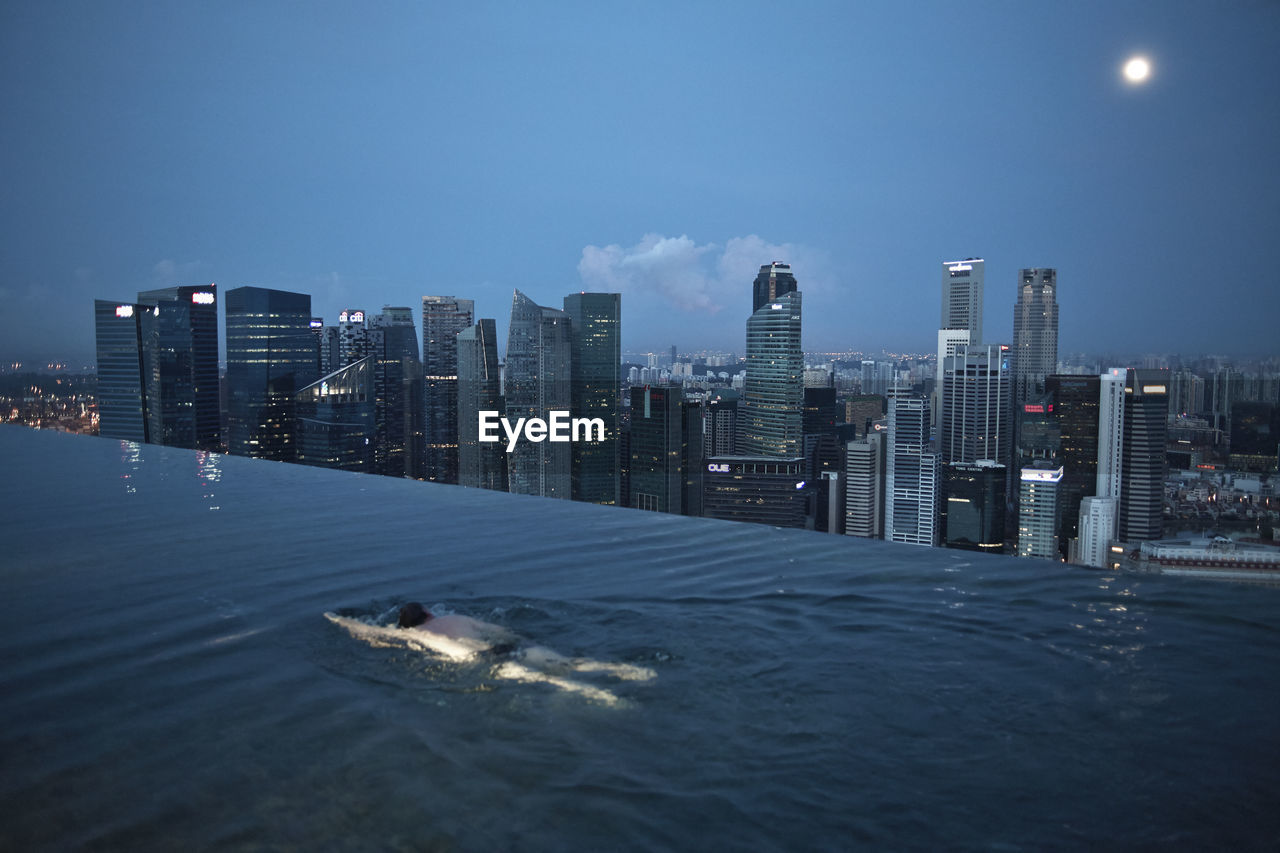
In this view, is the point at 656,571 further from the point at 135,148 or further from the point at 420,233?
the point at 420,233

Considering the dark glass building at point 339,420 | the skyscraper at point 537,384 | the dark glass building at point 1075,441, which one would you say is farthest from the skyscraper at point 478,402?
the dark glass building at point 1075,441

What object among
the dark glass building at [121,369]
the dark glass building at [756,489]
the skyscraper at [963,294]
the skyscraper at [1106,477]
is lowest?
the dark glass building at [756,489]

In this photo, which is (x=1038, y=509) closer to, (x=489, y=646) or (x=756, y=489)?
(x=756, y=489)

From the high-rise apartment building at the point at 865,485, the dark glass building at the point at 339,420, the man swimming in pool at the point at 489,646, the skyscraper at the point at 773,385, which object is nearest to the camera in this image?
the man swimming in pool at the point at 489,646

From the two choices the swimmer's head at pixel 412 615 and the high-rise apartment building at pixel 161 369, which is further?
the high-rise apartment building at pixel 161 369

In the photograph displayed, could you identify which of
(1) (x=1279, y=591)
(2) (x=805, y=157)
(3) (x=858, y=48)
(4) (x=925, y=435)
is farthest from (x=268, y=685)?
(2) (x=805, y=157)

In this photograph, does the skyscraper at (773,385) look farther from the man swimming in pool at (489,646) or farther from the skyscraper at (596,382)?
the man swimming in pool at (489,646)

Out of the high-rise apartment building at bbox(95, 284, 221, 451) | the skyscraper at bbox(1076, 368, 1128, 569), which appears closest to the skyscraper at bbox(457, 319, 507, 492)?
the high-rise apartment building at bbox(95, 284, 221, 451)

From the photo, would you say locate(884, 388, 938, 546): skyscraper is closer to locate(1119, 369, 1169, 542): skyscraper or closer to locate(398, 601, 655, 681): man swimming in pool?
locate(1119, 369, 1169, 542): skyscraper
